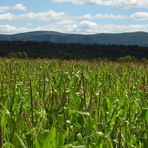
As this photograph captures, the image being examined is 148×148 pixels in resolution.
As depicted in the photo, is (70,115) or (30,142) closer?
(30,142)

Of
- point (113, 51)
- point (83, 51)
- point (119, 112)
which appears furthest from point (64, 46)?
point (119, 112)

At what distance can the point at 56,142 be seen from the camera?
2055mm

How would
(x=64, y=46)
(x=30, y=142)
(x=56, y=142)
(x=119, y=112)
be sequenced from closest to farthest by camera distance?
(x=56, y=142) → (x=30, y=142) → (x=119, y=112) → (x=64, y=46)

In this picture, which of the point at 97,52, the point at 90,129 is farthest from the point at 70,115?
the point at 97,52

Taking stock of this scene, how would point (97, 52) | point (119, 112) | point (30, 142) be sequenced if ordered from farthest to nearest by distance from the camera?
point (97, 52) → point (119, 112) → point (30, 142)

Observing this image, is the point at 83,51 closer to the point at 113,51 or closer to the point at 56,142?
the point at 113,51

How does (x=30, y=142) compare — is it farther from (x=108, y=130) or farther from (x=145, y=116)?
(x=145, y=116)

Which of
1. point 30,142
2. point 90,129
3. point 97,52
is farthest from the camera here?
point 97,52

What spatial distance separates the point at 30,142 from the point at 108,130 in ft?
4.15

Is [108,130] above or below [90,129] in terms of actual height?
below

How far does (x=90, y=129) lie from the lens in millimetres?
2875

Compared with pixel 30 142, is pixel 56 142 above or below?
above

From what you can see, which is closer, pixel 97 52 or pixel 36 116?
pixel 36 116

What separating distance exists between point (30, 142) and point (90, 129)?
63 centimetres
